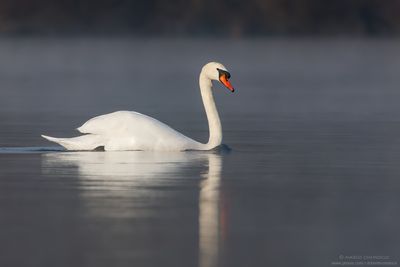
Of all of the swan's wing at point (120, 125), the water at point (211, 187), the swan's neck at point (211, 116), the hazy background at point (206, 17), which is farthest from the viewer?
the hazy background at point (206, 17)

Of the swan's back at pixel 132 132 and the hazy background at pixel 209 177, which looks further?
the swan's back at pixel 132 132

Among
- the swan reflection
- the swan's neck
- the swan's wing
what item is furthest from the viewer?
the swan's neck

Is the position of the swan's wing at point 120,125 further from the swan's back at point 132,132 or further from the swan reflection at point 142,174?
the swan reflection at point 142,174

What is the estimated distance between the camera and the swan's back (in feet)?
50.6

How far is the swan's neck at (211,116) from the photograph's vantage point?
1586 centimetres

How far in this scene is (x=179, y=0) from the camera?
258ft

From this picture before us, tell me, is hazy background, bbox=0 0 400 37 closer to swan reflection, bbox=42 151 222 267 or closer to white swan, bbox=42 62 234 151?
white swan, bbox=42 62 234 151

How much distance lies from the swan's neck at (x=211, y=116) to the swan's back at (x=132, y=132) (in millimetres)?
393

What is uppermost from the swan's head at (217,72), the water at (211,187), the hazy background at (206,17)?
the hazy background at (206,17)

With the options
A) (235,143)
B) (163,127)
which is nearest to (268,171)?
(163,127)

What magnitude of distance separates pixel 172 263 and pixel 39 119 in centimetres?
1080

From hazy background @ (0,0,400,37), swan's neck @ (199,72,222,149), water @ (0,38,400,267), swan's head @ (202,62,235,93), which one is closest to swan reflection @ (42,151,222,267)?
water @ (0,38,400,267)

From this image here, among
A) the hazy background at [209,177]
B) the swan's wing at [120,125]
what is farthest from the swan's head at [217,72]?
the swan's wing at [120,125]

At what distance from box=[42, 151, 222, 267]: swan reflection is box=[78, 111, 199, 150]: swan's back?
11 centimetres
